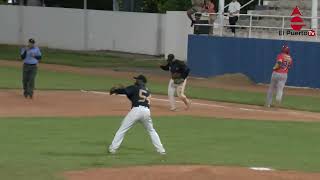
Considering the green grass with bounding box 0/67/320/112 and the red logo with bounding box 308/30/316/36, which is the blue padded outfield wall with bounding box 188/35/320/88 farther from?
the green grass with bounding box 0/67/320/112

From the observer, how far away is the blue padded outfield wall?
31938 millimetres

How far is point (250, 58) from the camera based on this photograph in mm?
33781

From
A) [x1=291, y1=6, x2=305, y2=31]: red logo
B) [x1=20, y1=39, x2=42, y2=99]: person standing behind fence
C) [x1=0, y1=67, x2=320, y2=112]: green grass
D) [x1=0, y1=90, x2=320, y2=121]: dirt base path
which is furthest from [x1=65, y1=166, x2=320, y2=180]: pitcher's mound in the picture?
[x1=291, y1=6, x2=305, y2=31]: red logo

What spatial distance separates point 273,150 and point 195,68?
21.8 metres

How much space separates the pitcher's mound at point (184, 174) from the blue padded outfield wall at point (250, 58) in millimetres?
20270

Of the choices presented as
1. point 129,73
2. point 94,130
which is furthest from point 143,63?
point 94,130

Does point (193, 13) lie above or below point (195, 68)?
above

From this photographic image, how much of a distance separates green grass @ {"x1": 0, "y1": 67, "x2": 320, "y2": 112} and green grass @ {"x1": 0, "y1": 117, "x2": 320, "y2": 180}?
6.47 m

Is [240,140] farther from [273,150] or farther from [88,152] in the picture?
[88,152]

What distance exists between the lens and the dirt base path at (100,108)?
69.7 feet

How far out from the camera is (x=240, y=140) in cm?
1619

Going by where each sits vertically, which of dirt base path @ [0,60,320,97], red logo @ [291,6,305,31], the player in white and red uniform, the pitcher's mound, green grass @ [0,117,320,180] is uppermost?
red logo @ [291,6,305,31]

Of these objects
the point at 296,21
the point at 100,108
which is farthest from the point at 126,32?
the point at 100,108

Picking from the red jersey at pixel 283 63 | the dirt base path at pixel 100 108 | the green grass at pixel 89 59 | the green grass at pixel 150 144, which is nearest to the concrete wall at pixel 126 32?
the green grass at pixel 89 59
